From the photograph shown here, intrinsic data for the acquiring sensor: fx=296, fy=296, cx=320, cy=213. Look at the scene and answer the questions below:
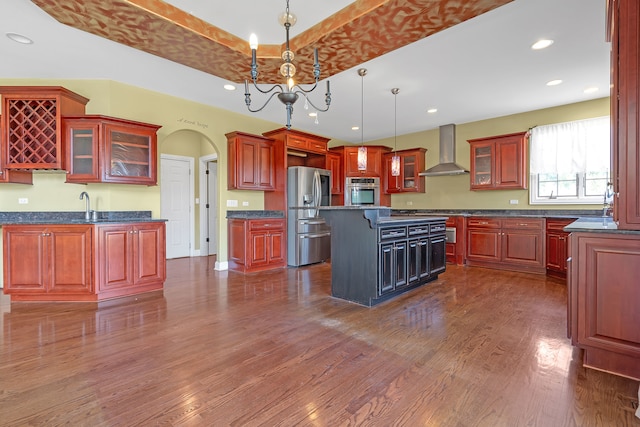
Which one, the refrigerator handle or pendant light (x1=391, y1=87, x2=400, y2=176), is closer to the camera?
pendant light (x1=391, y1=87, x2=400, y2=176)

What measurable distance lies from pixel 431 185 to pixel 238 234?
13.6 feet

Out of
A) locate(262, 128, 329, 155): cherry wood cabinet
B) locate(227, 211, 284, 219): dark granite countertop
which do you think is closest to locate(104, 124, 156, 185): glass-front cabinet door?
locate(227, 211, 284, 219): dark granite countertop

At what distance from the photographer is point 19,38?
289 cm

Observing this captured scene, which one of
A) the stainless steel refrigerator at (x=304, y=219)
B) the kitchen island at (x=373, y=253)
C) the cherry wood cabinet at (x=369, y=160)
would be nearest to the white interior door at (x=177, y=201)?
the stainless steel refrigerator at (x=304, y=219)

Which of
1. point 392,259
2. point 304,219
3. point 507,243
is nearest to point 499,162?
point 507,243

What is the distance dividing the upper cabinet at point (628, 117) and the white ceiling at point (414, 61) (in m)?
0.92

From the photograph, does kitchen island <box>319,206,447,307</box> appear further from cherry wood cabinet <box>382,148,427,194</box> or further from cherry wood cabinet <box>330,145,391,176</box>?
cherry wood cabinet <box>330,145,391,176</box>

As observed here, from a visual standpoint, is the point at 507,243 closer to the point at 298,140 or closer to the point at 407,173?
the point at 407,173

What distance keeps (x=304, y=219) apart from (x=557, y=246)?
391 centimetres

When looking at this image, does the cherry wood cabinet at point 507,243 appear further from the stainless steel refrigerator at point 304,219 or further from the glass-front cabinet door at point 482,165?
the stainless steel refrigerator at point 304,219

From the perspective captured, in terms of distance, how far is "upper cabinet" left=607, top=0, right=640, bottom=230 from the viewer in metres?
1.68

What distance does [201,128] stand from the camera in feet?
15.6

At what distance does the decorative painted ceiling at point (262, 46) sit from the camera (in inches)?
91.8

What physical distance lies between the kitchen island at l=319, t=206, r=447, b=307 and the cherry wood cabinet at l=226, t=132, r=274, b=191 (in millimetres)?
2077
